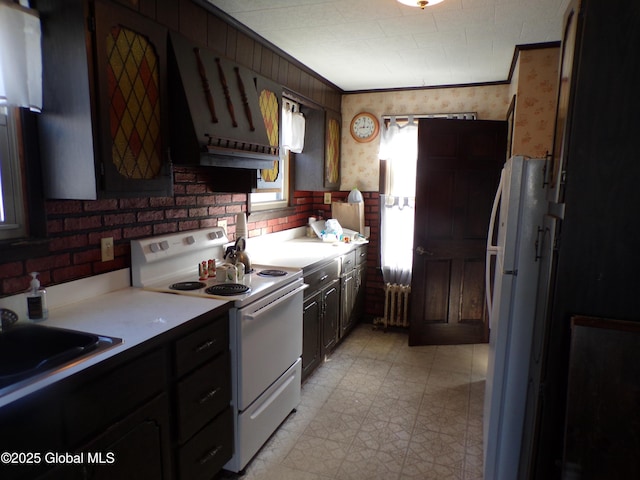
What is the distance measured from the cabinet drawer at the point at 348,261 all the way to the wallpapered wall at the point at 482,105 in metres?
0.93

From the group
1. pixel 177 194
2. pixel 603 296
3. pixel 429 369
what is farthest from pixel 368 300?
pixel 603 296

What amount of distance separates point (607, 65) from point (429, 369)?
104 inches

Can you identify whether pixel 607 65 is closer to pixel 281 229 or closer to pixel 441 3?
pixel 441 3

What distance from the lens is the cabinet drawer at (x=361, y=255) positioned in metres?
3.91

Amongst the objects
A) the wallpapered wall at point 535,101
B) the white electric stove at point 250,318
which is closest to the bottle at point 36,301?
the white electric stove at point 250,318

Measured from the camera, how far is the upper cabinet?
1.55 meters

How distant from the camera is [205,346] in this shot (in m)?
1.77

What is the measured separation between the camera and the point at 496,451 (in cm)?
186

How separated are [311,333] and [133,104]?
187 cm

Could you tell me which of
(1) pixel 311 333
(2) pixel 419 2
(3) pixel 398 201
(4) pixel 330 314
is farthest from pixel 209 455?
(3) pixel 398 201

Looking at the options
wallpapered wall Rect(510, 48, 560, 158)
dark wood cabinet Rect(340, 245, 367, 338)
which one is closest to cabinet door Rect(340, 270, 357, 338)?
dark wood cabinet Rect(340, 245, 367, 338)

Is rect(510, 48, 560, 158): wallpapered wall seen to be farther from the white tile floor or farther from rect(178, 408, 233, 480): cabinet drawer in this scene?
rect(178, 408, 233, 480): cabinet drawer

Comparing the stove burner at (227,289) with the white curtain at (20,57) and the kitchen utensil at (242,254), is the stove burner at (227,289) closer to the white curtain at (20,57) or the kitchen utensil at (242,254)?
the kitchen utensil at (242,254)

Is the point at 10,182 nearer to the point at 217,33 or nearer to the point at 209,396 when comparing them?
the point at 209,396
